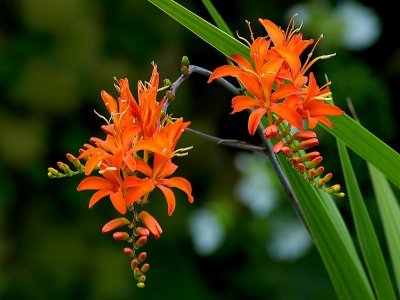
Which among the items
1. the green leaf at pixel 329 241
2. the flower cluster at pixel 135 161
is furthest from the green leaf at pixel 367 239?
the flower cluster at pixel 135 161

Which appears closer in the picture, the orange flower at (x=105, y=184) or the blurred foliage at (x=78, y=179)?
the orange flower at (x=105, y=184)

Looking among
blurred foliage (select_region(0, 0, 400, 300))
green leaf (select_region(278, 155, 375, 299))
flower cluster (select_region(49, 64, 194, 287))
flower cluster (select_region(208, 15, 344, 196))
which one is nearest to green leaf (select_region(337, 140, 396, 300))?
green leaf (select_region(278, 155, 375, 299))

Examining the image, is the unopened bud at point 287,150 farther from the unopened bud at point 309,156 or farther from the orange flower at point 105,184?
the orange flower at point 105,184

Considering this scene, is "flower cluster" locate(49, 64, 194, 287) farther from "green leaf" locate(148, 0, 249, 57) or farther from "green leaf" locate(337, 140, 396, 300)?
"green leaf" locate(337, 140, 396, 300)

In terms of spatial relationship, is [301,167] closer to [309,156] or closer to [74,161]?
[309,156]

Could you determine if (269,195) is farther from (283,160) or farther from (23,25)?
(283,160)
